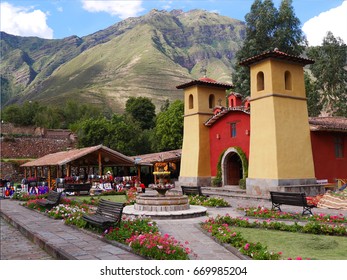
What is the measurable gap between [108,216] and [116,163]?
17.7m

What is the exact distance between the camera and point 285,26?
32844 mm

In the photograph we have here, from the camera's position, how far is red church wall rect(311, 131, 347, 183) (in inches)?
775

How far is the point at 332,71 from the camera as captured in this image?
3544 centimetres

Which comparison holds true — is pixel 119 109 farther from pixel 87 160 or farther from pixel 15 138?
pixel 87 160

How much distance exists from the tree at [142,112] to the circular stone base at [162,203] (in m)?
44.0

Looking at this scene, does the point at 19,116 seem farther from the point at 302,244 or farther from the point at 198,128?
the point at 302,244

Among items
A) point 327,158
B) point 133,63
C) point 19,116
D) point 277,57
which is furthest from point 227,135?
point 133,63

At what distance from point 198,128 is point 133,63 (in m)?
114

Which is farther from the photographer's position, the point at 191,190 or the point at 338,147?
the point at 338,147

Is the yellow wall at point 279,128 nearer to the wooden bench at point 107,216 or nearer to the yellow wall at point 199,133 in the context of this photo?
the yellow wall at point 199,133

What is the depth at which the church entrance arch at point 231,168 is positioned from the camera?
23388mm

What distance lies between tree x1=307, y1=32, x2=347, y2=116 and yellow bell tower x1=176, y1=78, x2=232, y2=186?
48.4 ft

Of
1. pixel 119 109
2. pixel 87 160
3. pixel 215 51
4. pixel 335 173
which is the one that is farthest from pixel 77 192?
pixel 215 51

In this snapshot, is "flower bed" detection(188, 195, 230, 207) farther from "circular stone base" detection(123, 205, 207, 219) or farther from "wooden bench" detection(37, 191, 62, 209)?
"wooden bench" detection(37, 191, 62, 209)
